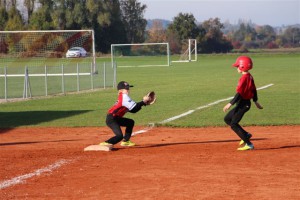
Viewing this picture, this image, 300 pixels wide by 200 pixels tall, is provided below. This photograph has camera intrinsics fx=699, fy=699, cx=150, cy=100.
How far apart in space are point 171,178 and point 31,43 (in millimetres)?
31571

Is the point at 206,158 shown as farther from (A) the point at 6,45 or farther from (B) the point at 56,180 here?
(A) the point at 6,45

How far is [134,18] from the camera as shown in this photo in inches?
4345

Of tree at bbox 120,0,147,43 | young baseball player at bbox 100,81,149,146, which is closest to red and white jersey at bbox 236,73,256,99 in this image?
young baseball player at bbox 100,81,149,146

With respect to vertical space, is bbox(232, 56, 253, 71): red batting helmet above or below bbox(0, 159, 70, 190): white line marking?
above

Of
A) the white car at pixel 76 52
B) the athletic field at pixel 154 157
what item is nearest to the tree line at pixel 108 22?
the white car at pixel 76 52

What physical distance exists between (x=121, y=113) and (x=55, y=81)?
27.7m

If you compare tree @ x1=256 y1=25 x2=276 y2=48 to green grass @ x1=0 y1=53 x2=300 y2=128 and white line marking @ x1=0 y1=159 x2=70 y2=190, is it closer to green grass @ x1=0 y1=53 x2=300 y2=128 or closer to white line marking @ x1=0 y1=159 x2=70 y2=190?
green grass @ x1=0 y1=53 x2=300 y2=128

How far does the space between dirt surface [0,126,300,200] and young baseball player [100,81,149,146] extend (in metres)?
0.25

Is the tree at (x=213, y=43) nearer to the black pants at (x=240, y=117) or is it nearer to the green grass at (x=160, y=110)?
the green grass at (x=160, y=110)

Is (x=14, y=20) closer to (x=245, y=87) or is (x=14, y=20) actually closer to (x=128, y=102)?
(x=128, y=102)

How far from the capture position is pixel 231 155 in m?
11.5

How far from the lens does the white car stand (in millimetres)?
41656

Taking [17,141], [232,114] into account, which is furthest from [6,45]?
[232,114]

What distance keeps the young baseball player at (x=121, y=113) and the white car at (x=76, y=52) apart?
28937 millimetres
